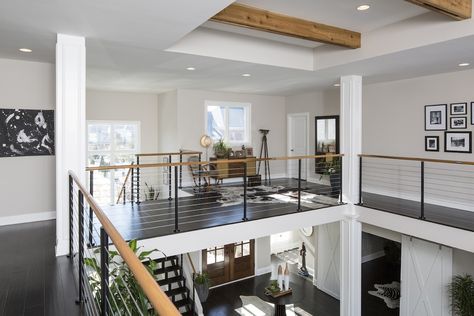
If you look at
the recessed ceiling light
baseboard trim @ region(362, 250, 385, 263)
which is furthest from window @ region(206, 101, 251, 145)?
the recessed ceiling light

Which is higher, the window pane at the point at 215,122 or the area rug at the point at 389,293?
the window pane at the point at 215,122

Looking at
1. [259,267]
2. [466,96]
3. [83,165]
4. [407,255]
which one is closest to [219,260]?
[259,267]

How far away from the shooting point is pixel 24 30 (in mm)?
3527

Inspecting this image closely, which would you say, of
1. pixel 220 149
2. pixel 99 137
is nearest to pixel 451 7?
pixel 220 149

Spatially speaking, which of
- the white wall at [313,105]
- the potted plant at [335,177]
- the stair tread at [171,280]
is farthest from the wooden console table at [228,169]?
the stair tread at [171,280]

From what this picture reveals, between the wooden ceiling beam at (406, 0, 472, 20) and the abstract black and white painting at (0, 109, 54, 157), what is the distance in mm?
5279

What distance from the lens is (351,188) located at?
613cm

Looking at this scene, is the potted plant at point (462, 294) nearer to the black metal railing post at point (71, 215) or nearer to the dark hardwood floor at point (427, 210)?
the dark hardwood floor at point (427, 210)

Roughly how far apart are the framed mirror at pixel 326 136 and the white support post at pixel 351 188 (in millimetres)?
1981

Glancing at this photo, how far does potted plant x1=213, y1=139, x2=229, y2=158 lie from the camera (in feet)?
27.5

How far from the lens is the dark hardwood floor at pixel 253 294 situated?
7733 millimetres

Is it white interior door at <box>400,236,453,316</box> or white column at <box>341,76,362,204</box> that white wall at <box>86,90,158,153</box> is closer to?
white column at <box>341,76,362,204</box>

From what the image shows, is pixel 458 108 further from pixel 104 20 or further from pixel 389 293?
pixel 104 20

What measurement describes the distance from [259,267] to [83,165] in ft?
24.0
